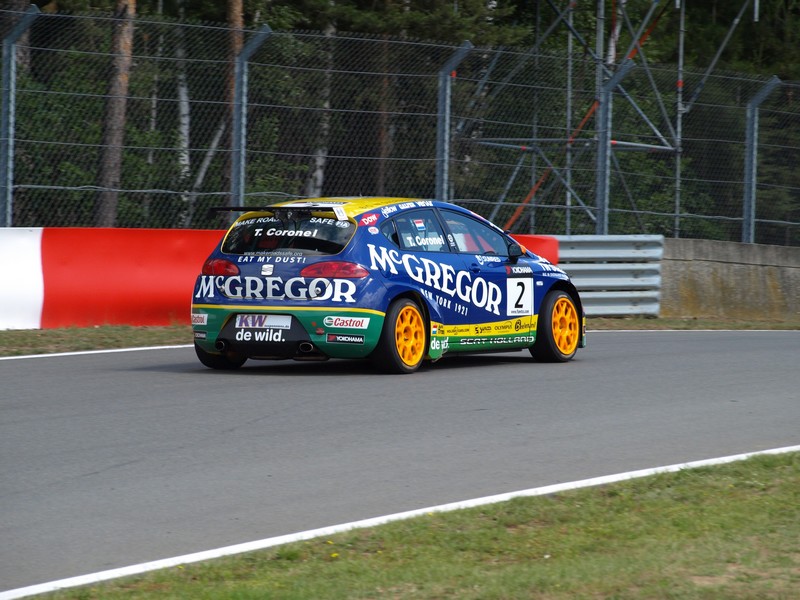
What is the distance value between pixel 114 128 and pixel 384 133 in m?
3.46

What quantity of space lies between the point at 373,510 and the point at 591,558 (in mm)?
1293

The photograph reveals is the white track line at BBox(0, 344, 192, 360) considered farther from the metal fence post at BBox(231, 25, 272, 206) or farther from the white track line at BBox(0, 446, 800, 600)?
the white track line at BBox(0, 446, 800, 600)

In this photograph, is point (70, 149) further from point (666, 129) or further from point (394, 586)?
point (394, 586)

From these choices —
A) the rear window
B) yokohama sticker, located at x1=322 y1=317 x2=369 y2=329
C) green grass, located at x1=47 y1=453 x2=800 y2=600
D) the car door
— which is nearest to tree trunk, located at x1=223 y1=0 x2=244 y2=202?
the car door

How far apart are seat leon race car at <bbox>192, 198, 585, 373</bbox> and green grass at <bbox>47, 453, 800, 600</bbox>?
14.3 ft

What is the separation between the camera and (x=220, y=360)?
11.3 m

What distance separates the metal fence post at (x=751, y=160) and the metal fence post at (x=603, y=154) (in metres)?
2.60

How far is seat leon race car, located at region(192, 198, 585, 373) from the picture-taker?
413 inches

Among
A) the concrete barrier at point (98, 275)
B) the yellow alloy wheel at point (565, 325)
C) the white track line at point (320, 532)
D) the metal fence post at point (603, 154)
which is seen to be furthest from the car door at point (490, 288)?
the metal fence post at point (603, 154)

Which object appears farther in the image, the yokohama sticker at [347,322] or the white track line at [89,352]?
the white track line at [89,352]

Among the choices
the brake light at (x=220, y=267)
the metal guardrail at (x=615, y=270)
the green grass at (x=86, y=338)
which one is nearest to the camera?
the brake light at (x=220, y=267)

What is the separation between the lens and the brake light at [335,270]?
1050 centimetres

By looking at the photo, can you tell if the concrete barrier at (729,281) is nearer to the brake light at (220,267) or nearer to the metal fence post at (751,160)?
the metal fence post at (751,160)

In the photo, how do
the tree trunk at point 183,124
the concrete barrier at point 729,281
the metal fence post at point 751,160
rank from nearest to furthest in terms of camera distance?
the tree trunk at point 183,124 < the concrete barrier at point 729,281 < the metal fence post at point 751,160
